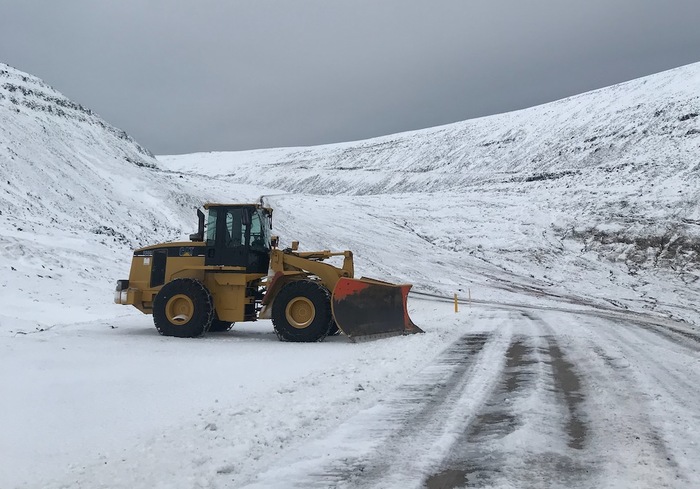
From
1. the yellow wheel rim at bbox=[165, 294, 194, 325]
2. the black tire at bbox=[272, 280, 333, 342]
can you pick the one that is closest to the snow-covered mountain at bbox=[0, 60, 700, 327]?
the yellow wheel rim at bbox=[165, 294, 194, 325]

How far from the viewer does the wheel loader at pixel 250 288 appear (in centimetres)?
1030

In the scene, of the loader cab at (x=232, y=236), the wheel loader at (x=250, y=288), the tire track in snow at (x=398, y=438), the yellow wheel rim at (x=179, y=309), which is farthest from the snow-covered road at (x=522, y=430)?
the yellow wheel rim at (x=179, y=309)

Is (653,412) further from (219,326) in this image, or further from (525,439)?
(219,326)

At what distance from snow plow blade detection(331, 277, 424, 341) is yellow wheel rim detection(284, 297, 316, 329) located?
20.1 inches

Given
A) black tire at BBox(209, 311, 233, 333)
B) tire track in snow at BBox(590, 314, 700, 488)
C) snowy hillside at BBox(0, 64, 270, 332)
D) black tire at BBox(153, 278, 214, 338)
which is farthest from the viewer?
snowy hillside at BBox(0, 64, 270, 332)

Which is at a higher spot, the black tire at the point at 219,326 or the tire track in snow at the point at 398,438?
the black tire at the point at 219,326

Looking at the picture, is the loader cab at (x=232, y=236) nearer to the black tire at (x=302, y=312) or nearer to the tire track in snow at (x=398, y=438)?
the black tire at (x=302, y=312)

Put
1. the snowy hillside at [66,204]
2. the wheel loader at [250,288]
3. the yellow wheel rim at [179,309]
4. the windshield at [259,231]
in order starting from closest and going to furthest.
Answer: the wheel loader at [250,288] → the yellow wheel rim at [179,309] → the windshield at [259,231] → the snowy hillside at [66,204]

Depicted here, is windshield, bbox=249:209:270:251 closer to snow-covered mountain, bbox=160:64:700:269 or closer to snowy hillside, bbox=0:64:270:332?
snowy hillside, bbox=0:64:270:332

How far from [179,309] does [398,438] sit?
721 centimetres

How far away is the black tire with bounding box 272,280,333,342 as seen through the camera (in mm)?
10250

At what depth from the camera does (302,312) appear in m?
10.4

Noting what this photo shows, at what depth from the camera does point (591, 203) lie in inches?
1433

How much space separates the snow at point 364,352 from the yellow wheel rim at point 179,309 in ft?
1.94
